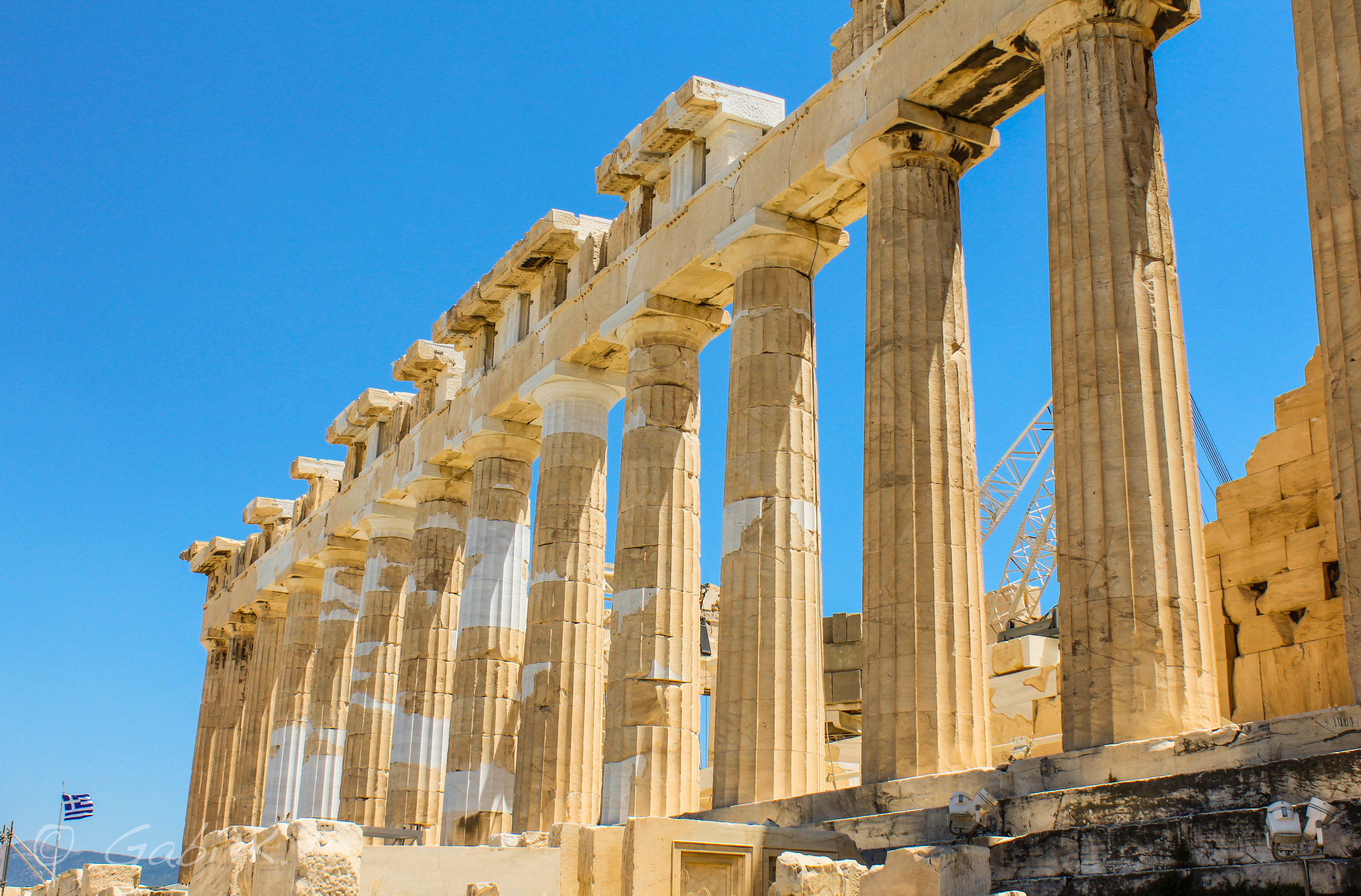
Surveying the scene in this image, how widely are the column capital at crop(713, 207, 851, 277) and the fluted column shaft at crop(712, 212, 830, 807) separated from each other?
22 mm

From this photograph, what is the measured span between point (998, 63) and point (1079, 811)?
9681 millimetres

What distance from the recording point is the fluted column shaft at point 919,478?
16344 mm

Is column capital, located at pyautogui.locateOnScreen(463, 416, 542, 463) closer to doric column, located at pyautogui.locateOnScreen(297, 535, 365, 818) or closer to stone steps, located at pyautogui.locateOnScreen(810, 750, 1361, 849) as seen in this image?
doric column, located at pyautogui.locateOnScreen(297, 535, 365, 818)

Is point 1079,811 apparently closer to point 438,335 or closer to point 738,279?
point 738,279

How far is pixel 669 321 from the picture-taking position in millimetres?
23938

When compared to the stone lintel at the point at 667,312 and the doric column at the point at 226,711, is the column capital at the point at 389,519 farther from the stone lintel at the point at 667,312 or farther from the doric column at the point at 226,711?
the doric column at the point at 226,711

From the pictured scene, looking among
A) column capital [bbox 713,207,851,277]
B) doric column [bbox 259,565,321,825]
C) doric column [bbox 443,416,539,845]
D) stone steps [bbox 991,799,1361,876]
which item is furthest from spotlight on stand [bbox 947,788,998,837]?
doric column [bbox 259,565,321,825]

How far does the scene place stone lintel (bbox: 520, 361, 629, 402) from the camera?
26453 millimetres

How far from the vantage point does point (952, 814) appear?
43.5 feet

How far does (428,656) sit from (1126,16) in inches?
776

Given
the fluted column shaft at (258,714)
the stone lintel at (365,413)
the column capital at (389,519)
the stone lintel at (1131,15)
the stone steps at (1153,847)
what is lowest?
the stone steps at (1153,847)

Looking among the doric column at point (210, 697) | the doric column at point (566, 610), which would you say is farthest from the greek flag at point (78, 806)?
the doric column at point (566, 610)

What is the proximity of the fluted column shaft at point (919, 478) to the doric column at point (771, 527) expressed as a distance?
221 centimetres

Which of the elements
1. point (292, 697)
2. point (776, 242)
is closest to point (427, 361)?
point (292, 697)
